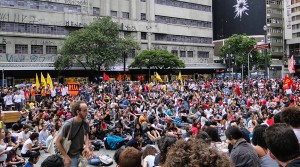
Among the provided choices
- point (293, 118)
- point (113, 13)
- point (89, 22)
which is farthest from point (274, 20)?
point (293, 118)

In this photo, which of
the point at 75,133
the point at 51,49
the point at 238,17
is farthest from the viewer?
the point at 238,17

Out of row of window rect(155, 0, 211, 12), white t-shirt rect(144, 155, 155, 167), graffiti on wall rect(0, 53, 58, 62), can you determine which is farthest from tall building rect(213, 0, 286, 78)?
white t-shirt rect(144, 155, 155, 167)

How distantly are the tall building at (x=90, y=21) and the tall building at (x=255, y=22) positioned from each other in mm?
8626

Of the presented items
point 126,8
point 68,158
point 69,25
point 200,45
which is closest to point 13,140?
point 68,158

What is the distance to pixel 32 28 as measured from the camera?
5078 cm

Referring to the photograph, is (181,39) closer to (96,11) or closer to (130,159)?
(96,11)

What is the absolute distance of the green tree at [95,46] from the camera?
45.4m

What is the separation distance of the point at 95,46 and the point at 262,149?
4309cm

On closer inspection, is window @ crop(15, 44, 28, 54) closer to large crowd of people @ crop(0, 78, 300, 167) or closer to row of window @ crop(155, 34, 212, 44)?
large crowd of people @ crop(0, 78, 300, 167)

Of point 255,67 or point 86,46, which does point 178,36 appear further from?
point 86,46

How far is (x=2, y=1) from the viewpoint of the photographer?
47.8 m

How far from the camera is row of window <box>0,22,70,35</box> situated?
48.2 meters

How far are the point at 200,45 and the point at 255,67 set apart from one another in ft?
43.2

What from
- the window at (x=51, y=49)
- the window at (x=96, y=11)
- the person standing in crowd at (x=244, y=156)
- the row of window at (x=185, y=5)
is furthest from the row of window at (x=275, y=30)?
the person standing in crowd at (x=244, y=156)
